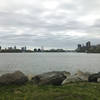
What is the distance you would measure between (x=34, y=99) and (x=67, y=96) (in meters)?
1.52

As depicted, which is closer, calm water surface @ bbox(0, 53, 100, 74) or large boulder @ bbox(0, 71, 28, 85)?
large boulder @ bbox(0, 71, 28, 85)

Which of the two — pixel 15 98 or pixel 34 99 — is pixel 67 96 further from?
pixel 15 98

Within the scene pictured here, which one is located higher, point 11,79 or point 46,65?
point 11,79

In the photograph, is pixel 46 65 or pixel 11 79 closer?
pixel 11 79

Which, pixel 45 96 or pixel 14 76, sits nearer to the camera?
pixel 45 96

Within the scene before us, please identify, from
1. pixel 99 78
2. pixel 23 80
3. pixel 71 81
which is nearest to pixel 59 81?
pixel 71 81

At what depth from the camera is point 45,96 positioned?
9.24m

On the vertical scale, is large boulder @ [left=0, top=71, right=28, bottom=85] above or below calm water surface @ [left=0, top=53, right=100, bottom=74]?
above

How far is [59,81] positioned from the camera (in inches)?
578

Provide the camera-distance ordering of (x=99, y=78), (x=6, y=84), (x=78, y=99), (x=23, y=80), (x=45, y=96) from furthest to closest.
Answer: (x=99, y=78) → (x=23, y=80) → (x=6, y=84) → (x=45, y=96) → (x=78, y=99)

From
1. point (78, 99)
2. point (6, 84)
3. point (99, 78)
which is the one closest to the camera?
point (78, 99)

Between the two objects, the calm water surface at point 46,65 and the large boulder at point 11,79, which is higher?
the large boulder at point 11,79

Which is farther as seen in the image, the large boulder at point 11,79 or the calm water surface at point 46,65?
the calm water surface at point 46,65

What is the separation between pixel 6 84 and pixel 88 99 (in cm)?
652
